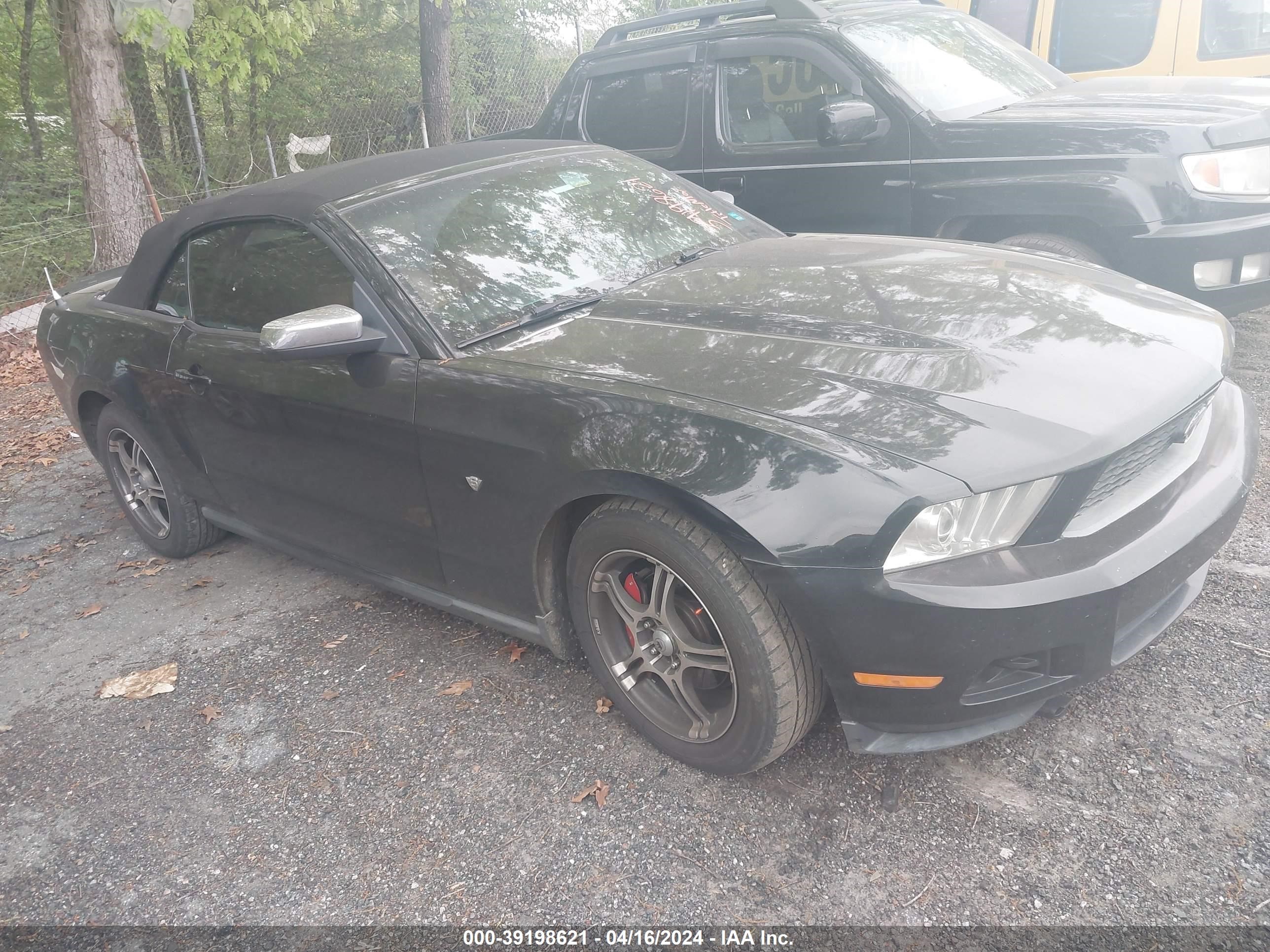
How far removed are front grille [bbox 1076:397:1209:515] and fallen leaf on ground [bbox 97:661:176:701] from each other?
117 inches

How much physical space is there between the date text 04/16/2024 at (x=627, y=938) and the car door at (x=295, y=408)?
1153 millimetres

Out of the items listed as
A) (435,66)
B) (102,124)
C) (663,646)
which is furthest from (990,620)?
(435,66)

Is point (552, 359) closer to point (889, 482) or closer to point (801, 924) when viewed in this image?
point (889, 482)

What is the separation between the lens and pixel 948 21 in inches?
219

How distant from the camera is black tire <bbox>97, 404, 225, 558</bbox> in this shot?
4016 mm

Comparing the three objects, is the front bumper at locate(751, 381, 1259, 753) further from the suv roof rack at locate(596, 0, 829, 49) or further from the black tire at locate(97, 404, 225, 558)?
the suv roof rack at locate(596, 0, 829, 49)

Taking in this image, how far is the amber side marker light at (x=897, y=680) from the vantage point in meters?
2.04

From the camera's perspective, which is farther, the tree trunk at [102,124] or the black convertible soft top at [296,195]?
the tree trunk at [102,124]

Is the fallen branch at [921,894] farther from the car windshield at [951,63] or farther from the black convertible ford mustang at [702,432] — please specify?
the car windshield at [951,63]

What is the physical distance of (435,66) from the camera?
12633 millimetres

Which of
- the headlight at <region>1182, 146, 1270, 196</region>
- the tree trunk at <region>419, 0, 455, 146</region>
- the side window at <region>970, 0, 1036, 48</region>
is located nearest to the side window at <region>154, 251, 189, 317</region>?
the headlight at <region>1182, 146, 1270, 196</region>

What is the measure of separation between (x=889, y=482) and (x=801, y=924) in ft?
3.18

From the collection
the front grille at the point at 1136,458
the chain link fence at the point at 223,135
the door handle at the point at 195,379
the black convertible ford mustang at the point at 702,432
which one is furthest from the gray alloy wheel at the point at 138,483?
the chain link fence at the point at 223,135

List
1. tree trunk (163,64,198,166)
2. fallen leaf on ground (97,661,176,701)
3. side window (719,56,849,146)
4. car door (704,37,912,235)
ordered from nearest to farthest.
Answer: fallen leaf on ground (97,661,176,701), car door (704,37,912,235), side window (719,56,849,146), tree trunk (163,64,198,166)
